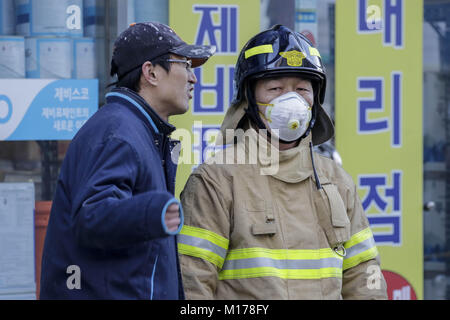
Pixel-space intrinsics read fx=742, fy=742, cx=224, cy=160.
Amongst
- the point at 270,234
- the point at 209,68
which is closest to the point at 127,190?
the point at 270,234

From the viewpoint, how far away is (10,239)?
4262 mm

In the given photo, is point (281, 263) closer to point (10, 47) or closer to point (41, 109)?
point (41, 109)

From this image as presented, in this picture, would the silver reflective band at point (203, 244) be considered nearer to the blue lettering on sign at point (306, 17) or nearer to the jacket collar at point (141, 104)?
the jacket collar at point (141, 104)

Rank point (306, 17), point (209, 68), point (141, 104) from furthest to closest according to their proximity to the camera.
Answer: point (306, 17), point (209, 68), point (141, 104)

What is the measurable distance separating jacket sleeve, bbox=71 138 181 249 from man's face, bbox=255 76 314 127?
0.79m

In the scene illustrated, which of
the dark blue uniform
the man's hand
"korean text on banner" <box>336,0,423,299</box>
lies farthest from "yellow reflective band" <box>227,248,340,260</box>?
"korean text on banner" <box>336,0,423,299</box>

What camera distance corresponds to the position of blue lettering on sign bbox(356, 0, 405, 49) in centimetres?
493

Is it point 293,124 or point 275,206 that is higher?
point 293,124

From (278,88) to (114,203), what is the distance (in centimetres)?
105

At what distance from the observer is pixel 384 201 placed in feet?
16.4

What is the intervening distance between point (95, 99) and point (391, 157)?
201 centimetres

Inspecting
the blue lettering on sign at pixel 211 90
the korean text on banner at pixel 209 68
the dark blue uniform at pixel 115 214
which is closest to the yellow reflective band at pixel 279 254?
the dark blue uniform at pixel 115 214

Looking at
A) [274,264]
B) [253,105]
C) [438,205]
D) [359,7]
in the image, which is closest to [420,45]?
[359,7]

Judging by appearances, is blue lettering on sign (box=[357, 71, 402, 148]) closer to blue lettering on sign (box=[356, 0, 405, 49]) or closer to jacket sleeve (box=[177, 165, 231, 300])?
blue lettering on sign (box=[356, 0, 405, 49])
